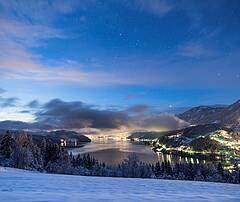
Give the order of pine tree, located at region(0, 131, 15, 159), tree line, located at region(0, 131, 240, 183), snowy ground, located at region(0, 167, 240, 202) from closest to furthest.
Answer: snowy ground, located at region(0, 167, 240, 202), tree line, located at region(0, 131, 240, 183), pine tree, located at region(0, 131, 15, 159)

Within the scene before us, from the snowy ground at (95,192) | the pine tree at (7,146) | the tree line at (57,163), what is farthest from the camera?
the pine tree at (7,146)

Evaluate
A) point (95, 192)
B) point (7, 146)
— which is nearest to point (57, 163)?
point (7, 146)

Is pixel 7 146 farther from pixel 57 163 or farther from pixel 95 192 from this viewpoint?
pixel 95 192

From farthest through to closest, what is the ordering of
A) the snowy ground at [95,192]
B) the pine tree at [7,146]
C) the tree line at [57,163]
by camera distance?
the pine tree at [7,146], the tree line at [57,163], the snowy ground at [95,192]

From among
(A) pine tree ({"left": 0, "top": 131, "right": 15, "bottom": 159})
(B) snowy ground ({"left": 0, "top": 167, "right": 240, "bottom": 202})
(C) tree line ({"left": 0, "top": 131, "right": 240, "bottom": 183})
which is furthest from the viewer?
(A) pine tree ({"left": 0, "top": 131, "right": 15, "bottom": 159})

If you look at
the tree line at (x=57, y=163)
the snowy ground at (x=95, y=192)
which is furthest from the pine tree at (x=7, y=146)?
the snowy ground at (x=95, y=192)

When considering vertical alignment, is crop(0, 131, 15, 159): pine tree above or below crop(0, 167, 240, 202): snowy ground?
above

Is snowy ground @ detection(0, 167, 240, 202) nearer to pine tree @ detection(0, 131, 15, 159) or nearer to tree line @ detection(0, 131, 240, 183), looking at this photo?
tree line @ detection(0, 131, 240, 183)

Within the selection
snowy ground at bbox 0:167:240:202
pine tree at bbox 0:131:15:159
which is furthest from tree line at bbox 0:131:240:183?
snowy ground at bbox 0:167:240:202

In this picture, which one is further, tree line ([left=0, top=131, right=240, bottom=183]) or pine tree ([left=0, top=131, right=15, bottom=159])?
pine tree ([left=0, top=131, right=15, bottom=159])

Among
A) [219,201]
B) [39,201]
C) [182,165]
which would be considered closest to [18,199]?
[39,201]

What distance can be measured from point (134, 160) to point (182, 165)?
1461 inches

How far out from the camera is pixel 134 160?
8512 cm

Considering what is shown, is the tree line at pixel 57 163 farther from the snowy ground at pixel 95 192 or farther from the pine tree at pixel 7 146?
the snowy ground at pixel 95 192
